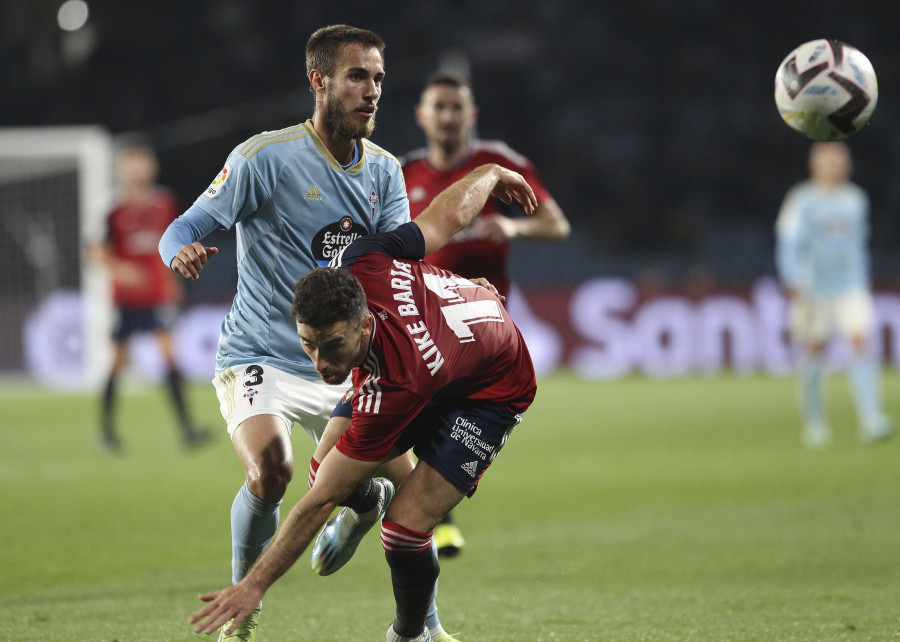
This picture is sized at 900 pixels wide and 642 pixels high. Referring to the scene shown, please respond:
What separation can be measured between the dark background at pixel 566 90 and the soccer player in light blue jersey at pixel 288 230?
14656mm

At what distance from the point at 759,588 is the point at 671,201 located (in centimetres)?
1738

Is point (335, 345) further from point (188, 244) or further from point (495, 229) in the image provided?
point (495, 229)

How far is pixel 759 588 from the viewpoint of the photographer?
4816 millimetres

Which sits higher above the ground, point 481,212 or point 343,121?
point 343,121

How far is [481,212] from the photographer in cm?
597

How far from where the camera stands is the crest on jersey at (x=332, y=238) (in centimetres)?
411

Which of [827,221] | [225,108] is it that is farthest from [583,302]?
[225,108]

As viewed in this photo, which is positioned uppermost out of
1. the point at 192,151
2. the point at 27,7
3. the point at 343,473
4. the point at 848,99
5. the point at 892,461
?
the point at 27,7

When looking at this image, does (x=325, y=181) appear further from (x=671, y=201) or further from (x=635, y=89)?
(x=635, y=89)

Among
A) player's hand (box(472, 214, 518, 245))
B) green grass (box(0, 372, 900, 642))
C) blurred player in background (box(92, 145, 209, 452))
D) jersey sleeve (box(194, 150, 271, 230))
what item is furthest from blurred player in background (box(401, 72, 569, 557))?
blurred player in background (box(92, 145, 209, 452))

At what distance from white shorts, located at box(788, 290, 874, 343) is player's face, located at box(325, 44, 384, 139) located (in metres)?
7.01

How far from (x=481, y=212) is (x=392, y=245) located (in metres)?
2.46

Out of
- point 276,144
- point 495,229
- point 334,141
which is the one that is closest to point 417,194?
point 495,229

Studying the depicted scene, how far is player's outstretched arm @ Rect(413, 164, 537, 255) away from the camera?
12.1 ft
